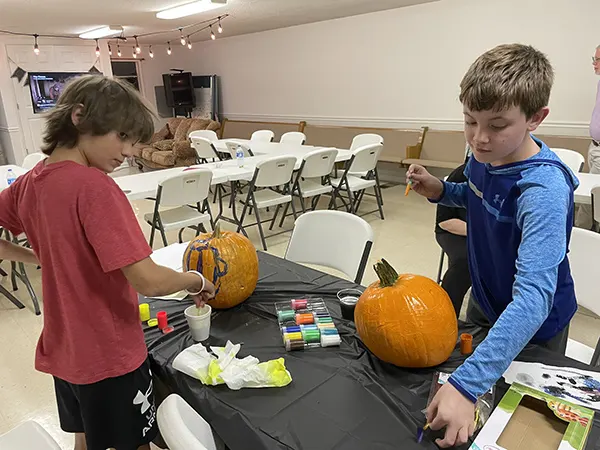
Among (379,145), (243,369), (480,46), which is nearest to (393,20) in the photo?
(480,46)

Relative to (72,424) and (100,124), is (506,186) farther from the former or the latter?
(72,424)

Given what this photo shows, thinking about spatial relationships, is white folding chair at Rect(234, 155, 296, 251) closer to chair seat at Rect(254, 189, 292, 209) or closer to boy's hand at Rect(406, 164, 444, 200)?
chair seat at Rect(254, 189, 292, 209)

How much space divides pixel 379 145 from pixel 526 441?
4.21 meters

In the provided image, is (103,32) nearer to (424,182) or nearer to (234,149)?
(234,149)

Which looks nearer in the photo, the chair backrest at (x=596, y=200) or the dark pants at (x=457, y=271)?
the dark pants at (x=457, y=271)

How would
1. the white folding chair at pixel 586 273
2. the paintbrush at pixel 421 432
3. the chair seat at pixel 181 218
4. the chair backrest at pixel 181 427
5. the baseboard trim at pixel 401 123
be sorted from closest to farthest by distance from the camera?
the chair backrest at pixel 181 427 → the paintbrush at pixel 421 432 → the white folding chair at pixel 586 273 → the chair seat at pixel 181 218 → the baseboard trim at pixel 401 123

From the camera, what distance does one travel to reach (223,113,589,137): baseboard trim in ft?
16.6

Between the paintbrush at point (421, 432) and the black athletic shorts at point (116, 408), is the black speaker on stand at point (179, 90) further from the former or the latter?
the paintbrush at point (421, 432)

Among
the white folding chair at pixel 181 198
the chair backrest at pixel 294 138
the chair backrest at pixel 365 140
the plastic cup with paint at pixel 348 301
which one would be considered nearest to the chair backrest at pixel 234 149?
the chair backrest at pixel 294 138

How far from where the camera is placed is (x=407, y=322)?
42.7 inches

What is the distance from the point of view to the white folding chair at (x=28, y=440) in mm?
1211

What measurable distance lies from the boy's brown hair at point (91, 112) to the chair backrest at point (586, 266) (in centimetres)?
160

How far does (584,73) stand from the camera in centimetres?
482

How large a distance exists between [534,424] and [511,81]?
0.73 meters
